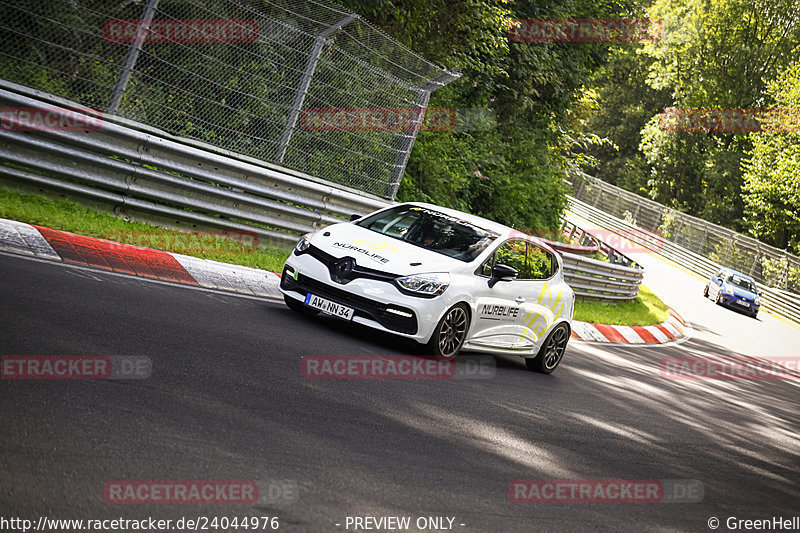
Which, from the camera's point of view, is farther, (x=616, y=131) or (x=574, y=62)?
(x=616, y=131)

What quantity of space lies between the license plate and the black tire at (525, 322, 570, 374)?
10.1ft

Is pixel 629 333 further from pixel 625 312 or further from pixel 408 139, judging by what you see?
pixel 408 139

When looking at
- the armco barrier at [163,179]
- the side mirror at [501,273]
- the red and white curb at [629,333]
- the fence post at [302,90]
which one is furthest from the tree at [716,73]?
the side mirror at [501,273]

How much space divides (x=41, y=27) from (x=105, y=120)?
47.7 inches

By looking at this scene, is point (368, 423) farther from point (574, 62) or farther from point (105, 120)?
point (574, 62)

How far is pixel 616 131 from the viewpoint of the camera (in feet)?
219

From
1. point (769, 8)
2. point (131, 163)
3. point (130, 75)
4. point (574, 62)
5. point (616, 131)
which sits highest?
point (769, 8)

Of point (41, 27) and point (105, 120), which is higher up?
point (41, 27)

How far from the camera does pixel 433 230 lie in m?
9.55

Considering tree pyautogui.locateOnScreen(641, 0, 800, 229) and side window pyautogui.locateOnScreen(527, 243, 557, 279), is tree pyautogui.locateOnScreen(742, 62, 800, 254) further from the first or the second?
side window pyautogui.locateOnScreen(527, 243, 557, 279)

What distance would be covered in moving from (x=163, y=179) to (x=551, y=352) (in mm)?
5139

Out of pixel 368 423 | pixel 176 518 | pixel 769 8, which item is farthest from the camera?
pixel 769 8

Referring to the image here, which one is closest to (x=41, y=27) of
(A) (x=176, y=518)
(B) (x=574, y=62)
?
A: (A) (x=176, y=518)

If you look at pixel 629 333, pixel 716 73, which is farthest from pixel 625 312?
pixel 716 73
